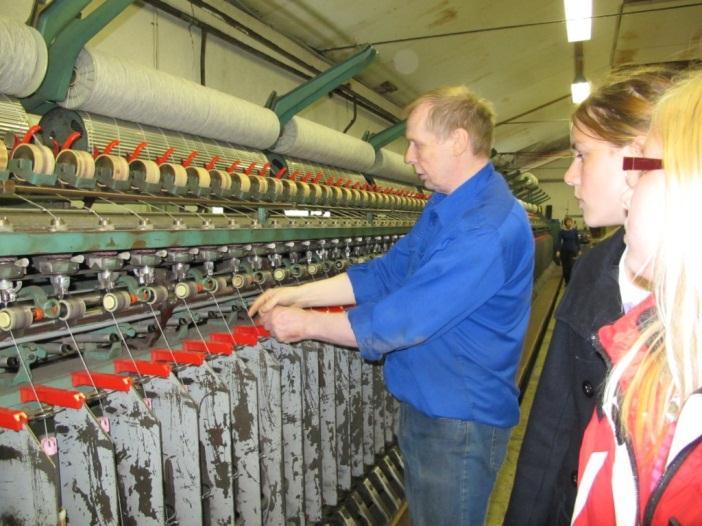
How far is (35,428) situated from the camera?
48.5 inches

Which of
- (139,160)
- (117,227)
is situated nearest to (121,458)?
(117,227)

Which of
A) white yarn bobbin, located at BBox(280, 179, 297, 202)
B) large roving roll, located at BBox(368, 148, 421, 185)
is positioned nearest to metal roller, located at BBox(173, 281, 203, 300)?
white yarn bobbin, located at BBox(280, 179, 297, 202)

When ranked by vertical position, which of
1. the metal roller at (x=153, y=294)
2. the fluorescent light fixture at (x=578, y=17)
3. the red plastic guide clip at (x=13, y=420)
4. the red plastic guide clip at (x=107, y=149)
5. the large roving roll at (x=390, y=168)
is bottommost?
the red plastic guide clip at (x=13, y=420)

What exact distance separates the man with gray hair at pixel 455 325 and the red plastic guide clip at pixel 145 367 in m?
0.29

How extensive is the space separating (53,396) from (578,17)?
174 inches

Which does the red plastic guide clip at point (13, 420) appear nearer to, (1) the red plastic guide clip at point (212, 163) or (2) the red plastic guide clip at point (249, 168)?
(1) the red plastic guide clip at point (212, 163)

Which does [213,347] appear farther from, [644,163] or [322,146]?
[322,146]

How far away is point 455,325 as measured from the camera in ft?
4.72

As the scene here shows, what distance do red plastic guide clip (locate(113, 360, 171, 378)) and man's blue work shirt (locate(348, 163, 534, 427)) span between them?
0.53 meters

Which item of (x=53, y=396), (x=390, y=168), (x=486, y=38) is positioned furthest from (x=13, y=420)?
(x=486, y=38)

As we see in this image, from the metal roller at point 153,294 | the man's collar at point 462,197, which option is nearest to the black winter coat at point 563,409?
the man's collar at point 462,197

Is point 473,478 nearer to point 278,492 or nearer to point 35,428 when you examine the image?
point 278,492

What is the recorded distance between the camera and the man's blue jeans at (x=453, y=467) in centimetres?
146

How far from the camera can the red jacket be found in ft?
1.84
